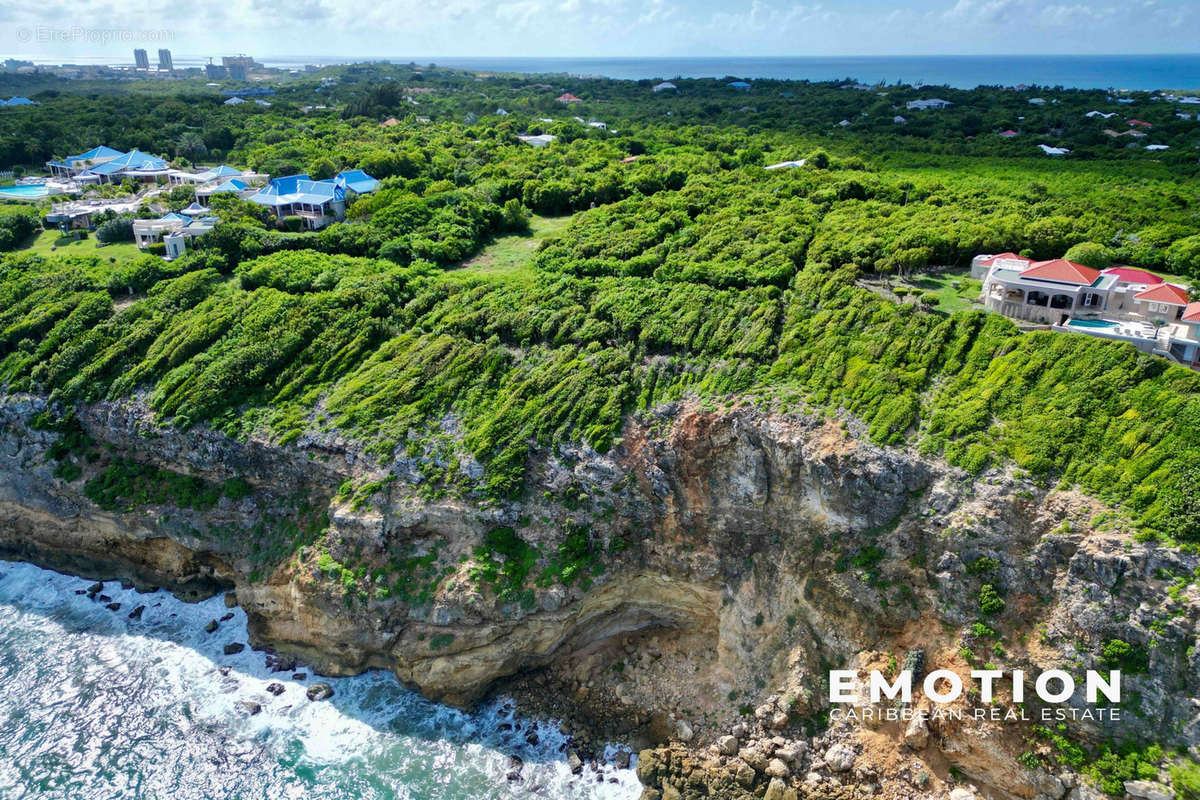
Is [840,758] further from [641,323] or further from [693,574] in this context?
[641,323]

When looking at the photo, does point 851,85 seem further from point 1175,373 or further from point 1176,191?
point 1175,373

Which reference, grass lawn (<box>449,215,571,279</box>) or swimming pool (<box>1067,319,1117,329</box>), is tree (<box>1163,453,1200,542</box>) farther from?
grass lawn (<box>449,215,571,279</box>)

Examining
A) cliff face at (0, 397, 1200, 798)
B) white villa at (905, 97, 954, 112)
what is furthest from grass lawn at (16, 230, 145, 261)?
white villa at (905, 97, 954, 112)

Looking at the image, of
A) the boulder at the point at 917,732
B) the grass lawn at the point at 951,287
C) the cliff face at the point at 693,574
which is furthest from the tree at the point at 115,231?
the boulder at the point at 917,732

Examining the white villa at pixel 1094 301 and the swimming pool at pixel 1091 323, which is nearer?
the white villa at pixel 1094 301

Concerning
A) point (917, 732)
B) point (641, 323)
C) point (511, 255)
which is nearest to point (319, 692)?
point (641, 323)

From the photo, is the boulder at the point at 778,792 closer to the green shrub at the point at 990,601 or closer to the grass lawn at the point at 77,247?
the green shrub at the point at 990,601

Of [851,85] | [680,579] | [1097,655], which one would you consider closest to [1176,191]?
[1097,655]
